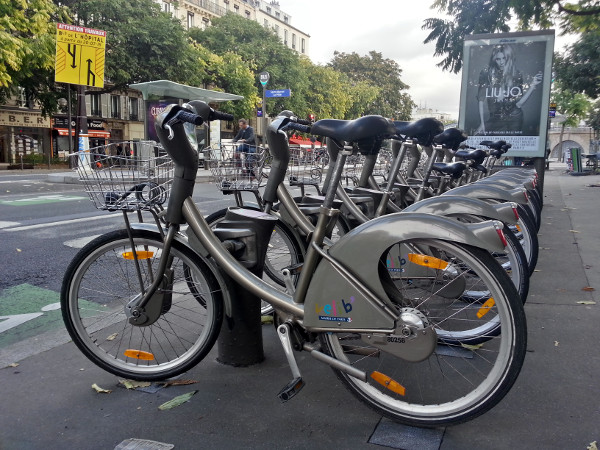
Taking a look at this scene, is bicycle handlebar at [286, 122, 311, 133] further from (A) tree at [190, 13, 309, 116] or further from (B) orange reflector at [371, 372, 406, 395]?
(A) tree at [190, 13, 309, 116]

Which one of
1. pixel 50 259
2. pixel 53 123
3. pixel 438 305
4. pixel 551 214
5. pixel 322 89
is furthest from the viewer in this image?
pixel 322 89

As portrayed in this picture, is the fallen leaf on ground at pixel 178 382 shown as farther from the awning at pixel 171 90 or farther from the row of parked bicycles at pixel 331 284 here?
the awning at pixel 171 90

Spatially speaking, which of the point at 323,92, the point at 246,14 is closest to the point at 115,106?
the point at 323,92

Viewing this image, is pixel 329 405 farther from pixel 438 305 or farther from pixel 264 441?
pixel 438 305

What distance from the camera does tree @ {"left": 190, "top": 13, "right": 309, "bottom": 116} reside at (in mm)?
38656

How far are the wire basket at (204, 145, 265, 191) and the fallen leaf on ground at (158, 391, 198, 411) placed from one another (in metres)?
1.60

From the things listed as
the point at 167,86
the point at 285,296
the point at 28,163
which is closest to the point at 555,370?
the point at 285,296

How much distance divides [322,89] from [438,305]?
46193mm

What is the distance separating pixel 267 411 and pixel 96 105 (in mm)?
40189

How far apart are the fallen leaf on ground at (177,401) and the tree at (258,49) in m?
37.0

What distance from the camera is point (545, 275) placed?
511 cm

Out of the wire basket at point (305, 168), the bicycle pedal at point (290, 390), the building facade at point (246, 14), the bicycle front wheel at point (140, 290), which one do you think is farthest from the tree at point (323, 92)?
the bicycle pedal at point (290, 390)

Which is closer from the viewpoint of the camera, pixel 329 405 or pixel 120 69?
pixel 329 405

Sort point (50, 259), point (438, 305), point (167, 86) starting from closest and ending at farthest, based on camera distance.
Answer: point (438, 305), point (50, 259), point (167, 86)
